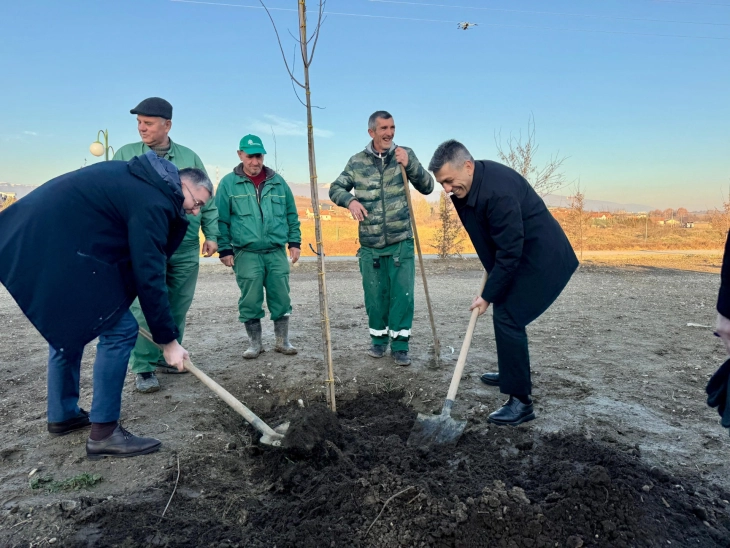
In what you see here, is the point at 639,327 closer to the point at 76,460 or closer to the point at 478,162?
the point at 478,162

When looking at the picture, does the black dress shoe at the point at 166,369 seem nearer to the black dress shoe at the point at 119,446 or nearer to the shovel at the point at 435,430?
the black dress shoe at the point at 119,446

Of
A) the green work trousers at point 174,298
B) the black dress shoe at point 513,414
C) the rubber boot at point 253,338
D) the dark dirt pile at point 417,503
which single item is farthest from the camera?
the rubber boot at point 253,338

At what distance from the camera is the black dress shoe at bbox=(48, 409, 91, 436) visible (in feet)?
11.3

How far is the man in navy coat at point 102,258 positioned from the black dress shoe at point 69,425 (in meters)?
0.42

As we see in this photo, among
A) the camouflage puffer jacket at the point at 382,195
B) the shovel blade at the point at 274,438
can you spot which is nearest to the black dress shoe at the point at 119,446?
the shovel blade at the point at 274,438

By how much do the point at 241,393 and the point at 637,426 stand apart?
10.0 feet

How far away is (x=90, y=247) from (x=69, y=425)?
56.2 inches

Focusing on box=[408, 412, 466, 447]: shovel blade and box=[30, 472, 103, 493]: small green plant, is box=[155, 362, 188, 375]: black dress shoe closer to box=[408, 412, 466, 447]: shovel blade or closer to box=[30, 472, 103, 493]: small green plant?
box=[30, 472, 103, 493]: small green plant

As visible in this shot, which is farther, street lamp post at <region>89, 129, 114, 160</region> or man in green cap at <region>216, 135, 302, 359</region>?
street lamp post at <region>89, 129, 114, 160</region>

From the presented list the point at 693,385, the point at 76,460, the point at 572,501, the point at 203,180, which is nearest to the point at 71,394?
the point at 76,460

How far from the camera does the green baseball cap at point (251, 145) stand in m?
4.79

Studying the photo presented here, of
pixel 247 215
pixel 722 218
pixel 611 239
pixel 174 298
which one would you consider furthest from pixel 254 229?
pixel 611 239

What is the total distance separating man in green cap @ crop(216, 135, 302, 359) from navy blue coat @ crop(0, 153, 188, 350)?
6.05ft

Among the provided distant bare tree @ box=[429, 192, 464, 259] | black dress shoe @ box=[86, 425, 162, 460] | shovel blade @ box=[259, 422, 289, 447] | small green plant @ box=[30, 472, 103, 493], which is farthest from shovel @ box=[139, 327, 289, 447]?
distant bare tree @ box=[429, 192, 464, 259]
